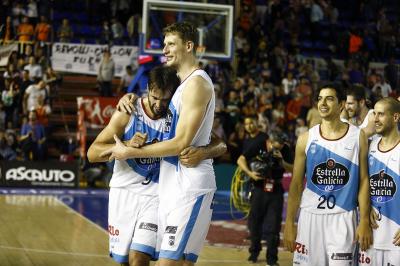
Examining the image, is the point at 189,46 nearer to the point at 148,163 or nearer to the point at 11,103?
the point at 148,163

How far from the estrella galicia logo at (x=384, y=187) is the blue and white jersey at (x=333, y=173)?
0.16 m

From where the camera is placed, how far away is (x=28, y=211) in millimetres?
13656

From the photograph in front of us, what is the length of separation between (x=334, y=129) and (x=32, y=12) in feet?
55.4

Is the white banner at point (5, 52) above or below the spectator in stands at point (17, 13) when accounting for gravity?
below

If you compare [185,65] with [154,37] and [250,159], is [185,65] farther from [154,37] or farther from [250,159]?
[154,37]

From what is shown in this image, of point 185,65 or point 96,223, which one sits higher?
point 185,65

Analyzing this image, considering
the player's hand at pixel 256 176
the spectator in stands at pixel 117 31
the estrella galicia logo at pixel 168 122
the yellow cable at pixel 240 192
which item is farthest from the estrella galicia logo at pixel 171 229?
the spectator in stands at pixel 117 31

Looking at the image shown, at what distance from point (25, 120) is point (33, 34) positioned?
3.52 metres

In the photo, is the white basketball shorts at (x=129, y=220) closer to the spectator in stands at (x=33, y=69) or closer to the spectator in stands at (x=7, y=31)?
the spectator in stands at (x=33, y=69)

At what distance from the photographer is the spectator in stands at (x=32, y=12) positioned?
2153 centimetres

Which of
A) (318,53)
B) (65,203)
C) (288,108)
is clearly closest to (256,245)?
(65,203)

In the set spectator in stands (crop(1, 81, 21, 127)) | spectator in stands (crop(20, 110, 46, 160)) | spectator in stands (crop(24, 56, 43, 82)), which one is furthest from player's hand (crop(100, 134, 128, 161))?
spectator in stands (crop(24, 56, 43, 82))

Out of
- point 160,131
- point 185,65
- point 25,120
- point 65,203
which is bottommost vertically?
point 65,203

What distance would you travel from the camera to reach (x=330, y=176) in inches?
233
